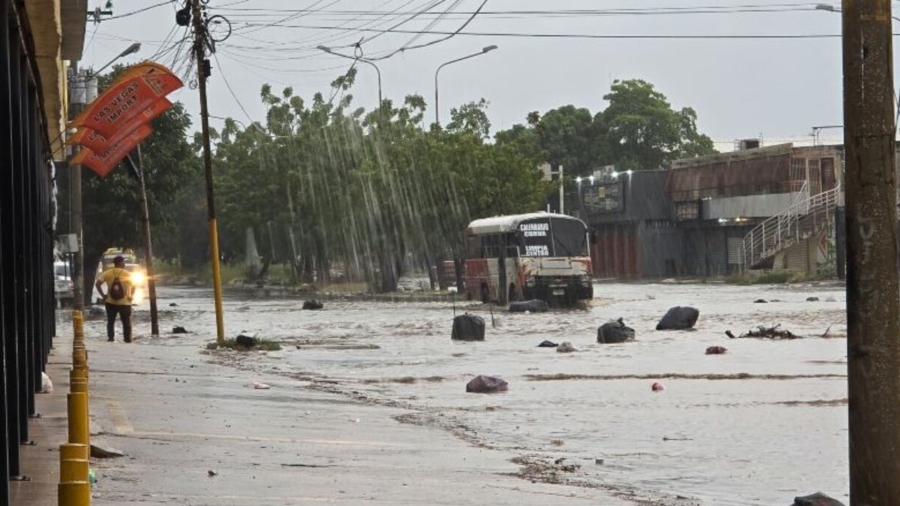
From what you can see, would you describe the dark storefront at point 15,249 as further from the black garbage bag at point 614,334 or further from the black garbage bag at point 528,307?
the black garbage bag at point 528,307

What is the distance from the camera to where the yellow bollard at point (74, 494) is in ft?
16.1

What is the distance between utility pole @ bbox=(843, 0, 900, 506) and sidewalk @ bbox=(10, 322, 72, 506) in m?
4.69

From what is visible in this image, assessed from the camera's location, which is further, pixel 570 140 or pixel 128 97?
pixel 570 140

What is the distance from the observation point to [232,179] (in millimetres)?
96750

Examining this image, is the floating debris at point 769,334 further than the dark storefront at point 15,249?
Yes

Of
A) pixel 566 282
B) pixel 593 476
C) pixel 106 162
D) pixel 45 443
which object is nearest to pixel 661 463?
pixel 593 476

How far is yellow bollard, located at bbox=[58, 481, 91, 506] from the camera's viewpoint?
4918 mm

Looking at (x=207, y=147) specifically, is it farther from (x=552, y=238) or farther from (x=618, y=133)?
(x=618, y=133)

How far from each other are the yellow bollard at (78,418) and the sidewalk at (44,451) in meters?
2.57

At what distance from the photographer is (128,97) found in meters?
22.3

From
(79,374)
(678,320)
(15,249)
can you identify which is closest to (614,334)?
(678,320)

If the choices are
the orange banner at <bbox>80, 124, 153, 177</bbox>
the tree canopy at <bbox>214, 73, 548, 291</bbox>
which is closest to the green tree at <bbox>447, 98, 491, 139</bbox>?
the tree canopy at <bbox>214, 73, 548, 291</bbox>

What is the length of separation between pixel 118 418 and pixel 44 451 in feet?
11.1

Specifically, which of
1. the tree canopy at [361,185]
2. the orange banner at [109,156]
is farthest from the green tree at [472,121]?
the orange banner at [109,156]
